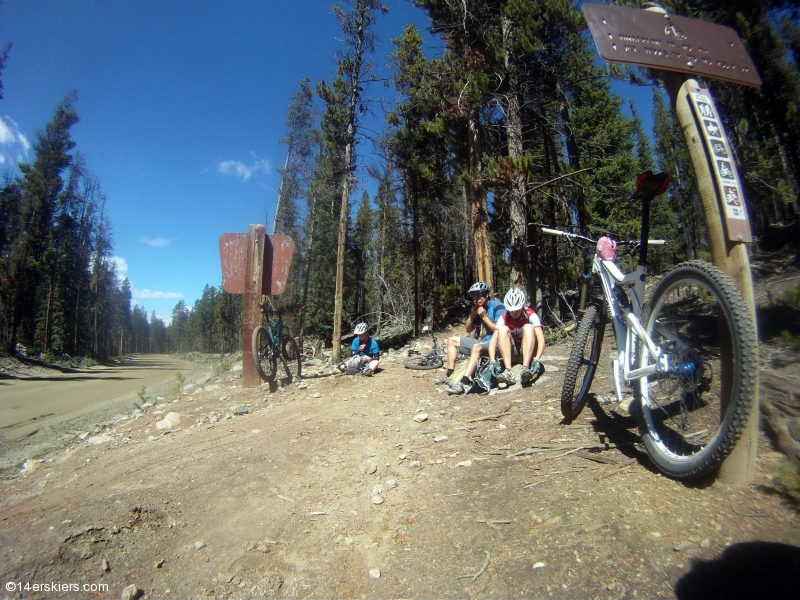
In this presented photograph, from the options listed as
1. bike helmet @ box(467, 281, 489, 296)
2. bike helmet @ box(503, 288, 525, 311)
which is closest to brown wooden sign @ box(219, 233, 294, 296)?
bike helmet @ box(467, 281, 489, 296)

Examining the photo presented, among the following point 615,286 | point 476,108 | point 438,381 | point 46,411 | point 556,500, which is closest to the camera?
point 556,500

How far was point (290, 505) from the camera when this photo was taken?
273cm

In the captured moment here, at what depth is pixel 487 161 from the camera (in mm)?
9953

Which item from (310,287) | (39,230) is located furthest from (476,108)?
(39,230)

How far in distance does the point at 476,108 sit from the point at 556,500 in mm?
9799

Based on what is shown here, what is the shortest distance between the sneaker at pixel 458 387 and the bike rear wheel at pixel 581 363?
1.83 meters

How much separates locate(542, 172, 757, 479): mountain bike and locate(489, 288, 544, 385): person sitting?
1.68 metres

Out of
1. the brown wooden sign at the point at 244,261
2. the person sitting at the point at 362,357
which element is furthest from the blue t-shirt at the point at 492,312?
the brown wooden sign at the point at 244,261

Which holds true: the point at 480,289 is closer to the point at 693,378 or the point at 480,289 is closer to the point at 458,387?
Result: the point at 458,387

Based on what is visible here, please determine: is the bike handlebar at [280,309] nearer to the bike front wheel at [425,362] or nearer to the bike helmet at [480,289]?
the bike front wheel at [425,362]

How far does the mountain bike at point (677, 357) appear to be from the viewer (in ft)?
6.27

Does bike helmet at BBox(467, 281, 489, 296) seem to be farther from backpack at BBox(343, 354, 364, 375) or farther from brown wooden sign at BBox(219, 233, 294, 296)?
brown wooden sign at BBox(219, 233, 294, 296)

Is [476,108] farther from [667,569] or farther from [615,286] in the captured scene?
[667,569]

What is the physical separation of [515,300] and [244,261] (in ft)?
13.8
